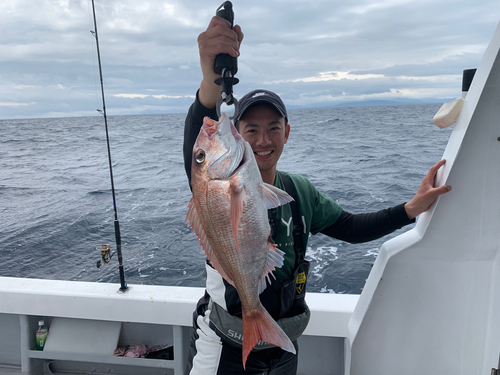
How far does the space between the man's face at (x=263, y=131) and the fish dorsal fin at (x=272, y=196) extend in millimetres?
444

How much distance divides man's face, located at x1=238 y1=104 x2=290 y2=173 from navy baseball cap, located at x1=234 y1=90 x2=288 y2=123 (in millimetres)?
23

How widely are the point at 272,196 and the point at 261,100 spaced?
0.61 m

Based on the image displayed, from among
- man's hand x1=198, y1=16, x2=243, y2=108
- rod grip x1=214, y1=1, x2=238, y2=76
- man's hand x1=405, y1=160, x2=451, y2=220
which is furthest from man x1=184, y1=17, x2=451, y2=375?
rod grip x1=214, y1=1, x2=238, y2=76

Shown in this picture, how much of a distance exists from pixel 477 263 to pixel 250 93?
1.50 metres

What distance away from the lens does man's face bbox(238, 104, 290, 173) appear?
71.9 inches

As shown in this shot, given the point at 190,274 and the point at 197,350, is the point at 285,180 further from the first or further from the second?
the point at 190,274

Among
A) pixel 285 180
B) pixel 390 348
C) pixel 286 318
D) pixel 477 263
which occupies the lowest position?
pixel 390 348

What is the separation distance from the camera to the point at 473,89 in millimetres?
1739

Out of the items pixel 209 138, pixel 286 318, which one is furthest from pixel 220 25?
pixel 286 318

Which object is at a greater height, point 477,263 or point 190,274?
point 477,263

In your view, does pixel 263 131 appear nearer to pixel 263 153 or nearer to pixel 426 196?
pixel 263 153

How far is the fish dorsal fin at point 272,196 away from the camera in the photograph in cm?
141

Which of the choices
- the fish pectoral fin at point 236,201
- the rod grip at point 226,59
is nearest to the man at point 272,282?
the rod grip at point 226,59

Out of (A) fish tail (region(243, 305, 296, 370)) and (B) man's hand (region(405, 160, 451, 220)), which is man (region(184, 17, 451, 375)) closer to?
(B) man's hand (region(405, 160, 451, 220))
